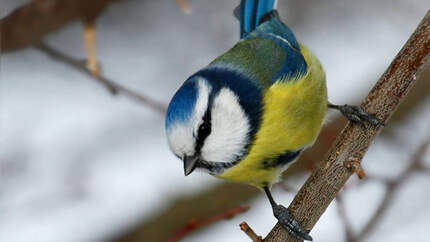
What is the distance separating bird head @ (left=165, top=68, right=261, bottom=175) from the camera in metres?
1.58

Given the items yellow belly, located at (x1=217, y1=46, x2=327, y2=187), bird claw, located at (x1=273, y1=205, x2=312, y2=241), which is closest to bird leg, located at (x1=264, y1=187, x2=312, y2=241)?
bird claw, located at (x1=273, y1=205, x2=312, y2=241)

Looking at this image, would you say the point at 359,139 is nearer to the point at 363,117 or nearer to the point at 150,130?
the point at 363,117

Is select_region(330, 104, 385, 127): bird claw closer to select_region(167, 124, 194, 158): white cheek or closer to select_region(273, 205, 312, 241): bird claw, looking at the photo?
select_region(273, 205, 312, 241): bird claw

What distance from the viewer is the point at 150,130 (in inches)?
134

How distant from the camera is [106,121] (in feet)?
11.1

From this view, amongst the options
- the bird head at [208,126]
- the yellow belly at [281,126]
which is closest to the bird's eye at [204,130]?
the bird head at [208,126]

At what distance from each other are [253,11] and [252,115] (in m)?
0.73

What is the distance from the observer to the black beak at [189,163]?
5.25 ft

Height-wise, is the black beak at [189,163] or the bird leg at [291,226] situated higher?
the black beak at [189,163]

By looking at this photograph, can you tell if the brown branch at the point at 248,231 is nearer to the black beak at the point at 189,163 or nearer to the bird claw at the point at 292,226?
the bird claw at the point at 292,226

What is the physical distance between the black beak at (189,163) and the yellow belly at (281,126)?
121 millimetres

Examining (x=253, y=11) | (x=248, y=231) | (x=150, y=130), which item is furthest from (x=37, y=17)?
(x=150, y=130)

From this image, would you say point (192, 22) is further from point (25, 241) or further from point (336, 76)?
point (25, 241)

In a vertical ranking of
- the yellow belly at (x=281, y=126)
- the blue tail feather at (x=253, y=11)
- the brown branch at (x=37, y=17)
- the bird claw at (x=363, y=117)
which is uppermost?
the brown branch at (x=37, y=17)
